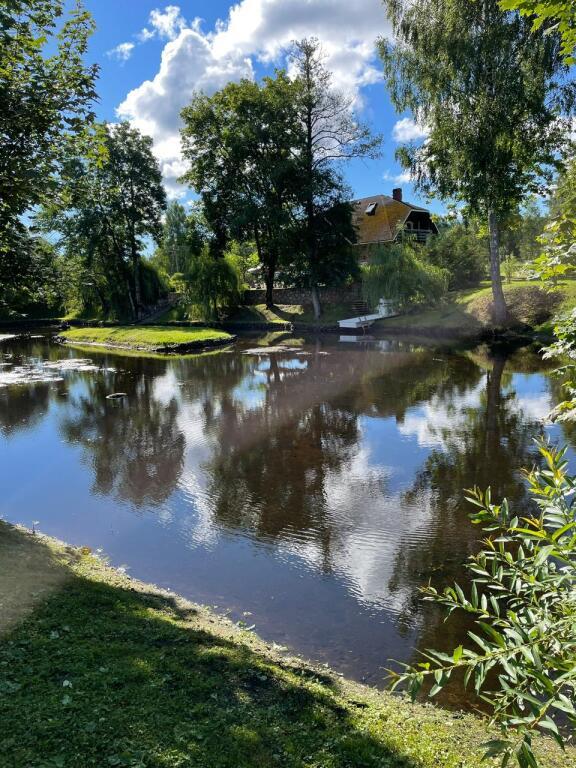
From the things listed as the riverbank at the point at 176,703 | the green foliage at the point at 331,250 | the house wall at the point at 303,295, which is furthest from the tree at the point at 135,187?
the riverbank at the point at 176,703

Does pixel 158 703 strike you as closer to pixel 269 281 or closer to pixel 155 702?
pixel 155 702

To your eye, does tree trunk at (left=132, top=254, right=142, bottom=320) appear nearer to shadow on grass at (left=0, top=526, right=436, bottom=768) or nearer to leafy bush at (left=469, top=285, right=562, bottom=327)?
leafy bush at (left=469, top=285, right=562, bottom=327)

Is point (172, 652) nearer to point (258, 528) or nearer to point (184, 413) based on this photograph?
point (258, 528)

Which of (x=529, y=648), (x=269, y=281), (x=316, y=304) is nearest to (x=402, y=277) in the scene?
(x=316, y=304)

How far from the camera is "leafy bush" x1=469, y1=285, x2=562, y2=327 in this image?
27078mm

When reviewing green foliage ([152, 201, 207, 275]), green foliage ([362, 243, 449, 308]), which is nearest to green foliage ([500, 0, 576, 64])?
green foliage ([362, 243, 449, 308])

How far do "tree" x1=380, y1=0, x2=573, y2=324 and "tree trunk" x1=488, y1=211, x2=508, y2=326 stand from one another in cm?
100

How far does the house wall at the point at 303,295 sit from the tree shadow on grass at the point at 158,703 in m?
36.3

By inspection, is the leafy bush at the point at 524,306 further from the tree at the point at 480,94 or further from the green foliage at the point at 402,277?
the tree at the point at 480,94

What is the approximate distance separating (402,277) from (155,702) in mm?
31516

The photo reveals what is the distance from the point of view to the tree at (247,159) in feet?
115

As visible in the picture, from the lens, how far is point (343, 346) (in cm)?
2969

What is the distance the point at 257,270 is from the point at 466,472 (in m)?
37.9

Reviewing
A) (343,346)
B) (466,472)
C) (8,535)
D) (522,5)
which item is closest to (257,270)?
(343,346)
